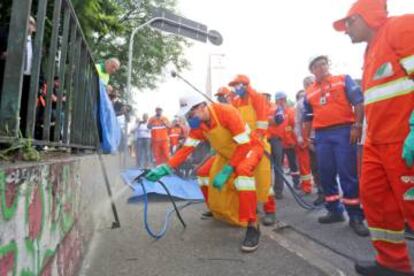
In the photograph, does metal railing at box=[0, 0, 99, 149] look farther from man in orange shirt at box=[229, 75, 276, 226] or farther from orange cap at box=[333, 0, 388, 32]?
orange cap at box=[333, 0, 388, 32]

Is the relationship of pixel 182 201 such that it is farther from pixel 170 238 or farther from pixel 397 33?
pixel 397 33

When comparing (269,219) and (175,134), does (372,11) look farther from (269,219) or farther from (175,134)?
(175,134)

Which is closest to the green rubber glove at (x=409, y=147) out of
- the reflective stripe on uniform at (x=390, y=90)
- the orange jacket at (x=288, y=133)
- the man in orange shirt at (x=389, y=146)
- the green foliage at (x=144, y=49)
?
the man in orange shirt at (x=389, y=146)

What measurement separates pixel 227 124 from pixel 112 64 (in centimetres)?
275

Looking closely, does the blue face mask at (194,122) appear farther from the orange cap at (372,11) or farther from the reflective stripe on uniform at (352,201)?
the orange cap at (372,11)

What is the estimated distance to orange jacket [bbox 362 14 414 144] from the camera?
285 centimetres

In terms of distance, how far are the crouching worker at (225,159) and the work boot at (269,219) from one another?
354 millimetres

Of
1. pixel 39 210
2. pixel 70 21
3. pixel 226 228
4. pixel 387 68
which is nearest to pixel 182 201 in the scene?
pixel 226 228

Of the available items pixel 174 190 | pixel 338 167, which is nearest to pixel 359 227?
pixel 338 167

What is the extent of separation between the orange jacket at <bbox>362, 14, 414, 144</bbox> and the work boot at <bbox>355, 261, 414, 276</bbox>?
0.84 m

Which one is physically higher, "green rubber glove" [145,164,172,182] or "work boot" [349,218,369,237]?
"green rubber glove" [145,164,172,182]

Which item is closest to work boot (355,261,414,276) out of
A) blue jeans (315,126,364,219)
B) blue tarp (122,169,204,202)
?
blue jeans (315,126,364,219)

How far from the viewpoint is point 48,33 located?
4730 mm

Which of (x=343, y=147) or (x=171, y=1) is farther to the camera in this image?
(x=171, y=1)
